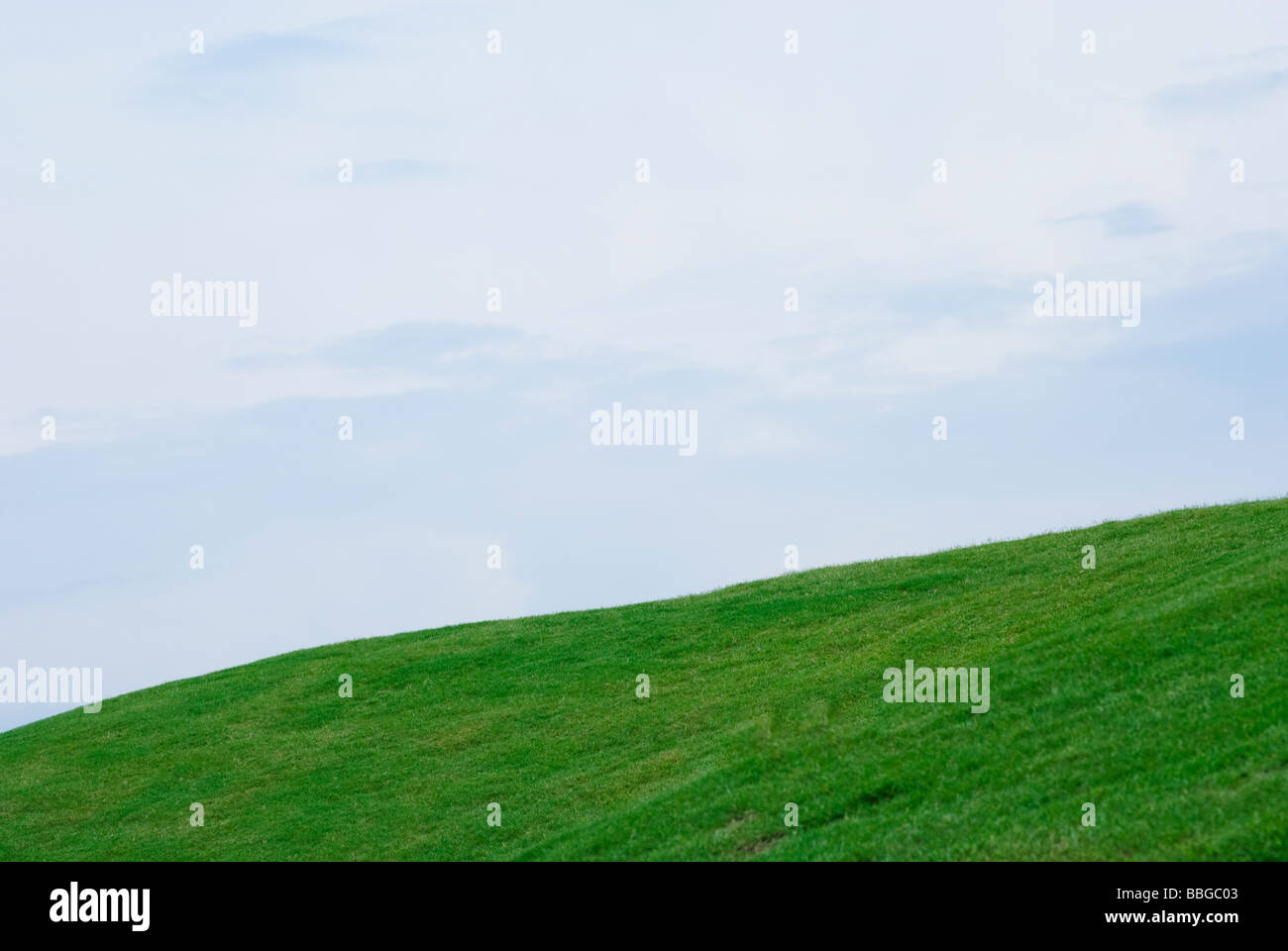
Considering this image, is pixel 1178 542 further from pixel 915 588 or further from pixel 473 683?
pixel 473 683

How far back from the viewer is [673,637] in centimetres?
3206

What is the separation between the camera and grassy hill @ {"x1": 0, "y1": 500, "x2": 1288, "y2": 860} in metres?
15.3

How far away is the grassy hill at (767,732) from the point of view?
15312 mm

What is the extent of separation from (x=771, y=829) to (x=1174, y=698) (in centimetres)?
606

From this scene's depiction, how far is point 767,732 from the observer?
2141 centimetres
